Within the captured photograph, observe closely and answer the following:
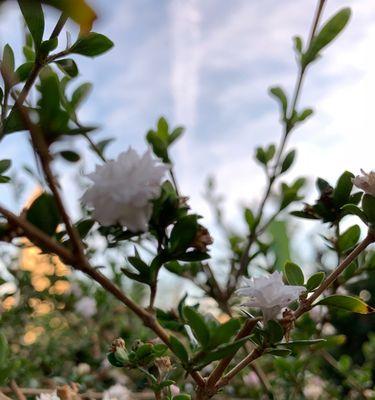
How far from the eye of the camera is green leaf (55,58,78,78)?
798 millimetres

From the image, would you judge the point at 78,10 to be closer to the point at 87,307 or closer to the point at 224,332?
the point at 224,332

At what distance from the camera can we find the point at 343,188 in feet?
2.77

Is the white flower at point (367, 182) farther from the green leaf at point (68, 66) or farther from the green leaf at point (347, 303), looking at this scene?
the green leaf at point (68, 66)

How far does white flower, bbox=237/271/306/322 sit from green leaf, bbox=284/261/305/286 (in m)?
0.09

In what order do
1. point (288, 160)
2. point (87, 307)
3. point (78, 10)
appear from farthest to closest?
point (87, 307)
point (288, 160)
point (78, 10)

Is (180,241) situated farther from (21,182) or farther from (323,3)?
(21,182)

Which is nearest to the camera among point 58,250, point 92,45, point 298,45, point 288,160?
point 58,250

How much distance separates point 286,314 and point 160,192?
0.23 metres

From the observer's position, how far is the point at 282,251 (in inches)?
53.1

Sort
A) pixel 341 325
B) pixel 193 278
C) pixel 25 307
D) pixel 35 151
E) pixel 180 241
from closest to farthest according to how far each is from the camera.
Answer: pixel 35 151 < pixel 180 241 < pixel 193 278 < pixel 25 307 < pixel 341 325

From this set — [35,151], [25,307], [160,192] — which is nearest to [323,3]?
[160,192]

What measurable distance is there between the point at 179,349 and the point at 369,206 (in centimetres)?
32

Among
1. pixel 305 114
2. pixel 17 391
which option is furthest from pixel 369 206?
pixel 17 391

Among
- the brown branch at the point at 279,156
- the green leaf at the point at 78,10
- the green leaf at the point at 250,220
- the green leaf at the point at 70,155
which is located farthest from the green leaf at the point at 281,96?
the green leaf at the point at 78,10
